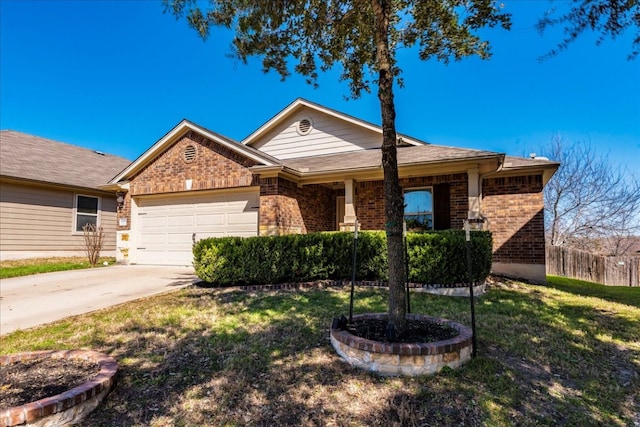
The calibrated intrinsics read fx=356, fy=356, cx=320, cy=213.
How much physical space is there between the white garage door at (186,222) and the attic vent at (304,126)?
3.81 meters

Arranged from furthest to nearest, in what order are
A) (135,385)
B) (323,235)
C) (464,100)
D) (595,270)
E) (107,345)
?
(464,100) → (595,270) → (323,235) → (107,345) → (135,385)

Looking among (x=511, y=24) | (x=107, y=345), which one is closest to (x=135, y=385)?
(x=107, y=345)

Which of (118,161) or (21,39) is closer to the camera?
(21,39)

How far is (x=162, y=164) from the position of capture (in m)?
11.8

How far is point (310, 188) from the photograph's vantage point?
38.9 ft

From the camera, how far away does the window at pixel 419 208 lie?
1078cm

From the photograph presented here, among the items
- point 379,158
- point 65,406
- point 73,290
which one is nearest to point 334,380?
point 65,406

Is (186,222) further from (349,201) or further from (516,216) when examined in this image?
(516,216)

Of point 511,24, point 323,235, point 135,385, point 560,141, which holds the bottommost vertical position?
point 135,385

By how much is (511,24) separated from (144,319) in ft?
22.1

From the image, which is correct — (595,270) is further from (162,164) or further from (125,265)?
(125,265)

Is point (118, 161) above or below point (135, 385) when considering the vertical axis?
above

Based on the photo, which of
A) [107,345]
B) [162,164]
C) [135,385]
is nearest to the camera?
[135,385]

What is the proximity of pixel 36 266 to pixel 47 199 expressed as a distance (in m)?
3.47
